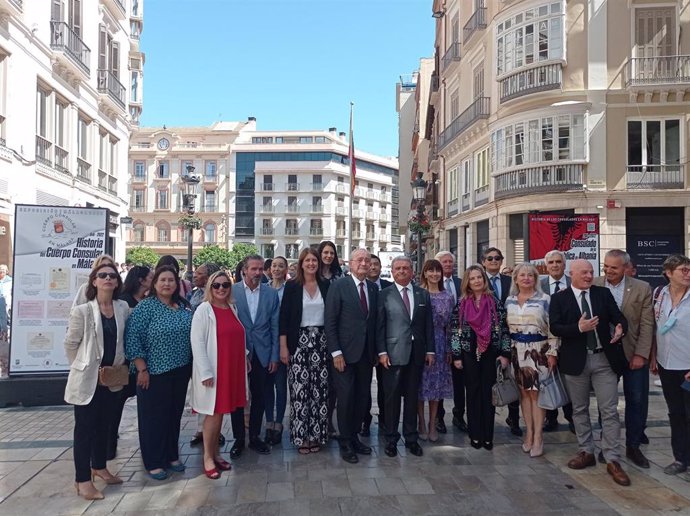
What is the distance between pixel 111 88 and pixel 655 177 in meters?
19.9

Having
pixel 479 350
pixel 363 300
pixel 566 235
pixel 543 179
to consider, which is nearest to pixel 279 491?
pixel 363 300

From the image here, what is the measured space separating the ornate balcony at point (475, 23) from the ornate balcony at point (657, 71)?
243 inches

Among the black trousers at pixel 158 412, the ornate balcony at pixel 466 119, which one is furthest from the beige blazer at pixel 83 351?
the ornate balcony at pixel 466 119

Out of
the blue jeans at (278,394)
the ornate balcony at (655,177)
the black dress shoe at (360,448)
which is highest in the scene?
the ornate balcony at (655,177)

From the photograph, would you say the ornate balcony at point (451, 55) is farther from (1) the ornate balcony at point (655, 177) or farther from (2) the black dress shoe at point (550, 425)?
(2) the black dress shoe at point (550, 425)

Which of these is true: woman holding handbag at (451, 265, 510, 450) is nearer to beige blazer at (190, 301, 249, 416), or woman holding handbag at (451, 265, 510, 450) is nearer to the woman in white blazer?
beige blazer at (190, 301, 249, 416)

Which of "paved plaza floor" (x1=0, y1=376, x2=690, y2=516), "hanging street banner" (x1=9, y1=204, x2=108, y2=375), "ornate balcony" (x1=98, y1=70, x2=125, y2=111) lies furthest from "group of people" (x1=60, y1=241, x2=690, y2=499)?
"ornate balcony" (x1=98, y1=70, x2=125, y2=111)

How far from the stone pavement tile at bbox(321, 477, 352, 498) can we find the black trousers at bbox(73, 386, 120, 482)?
1987 millimetres

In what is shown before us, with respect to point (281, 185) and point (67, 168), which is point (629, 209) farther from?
point (281, 185)

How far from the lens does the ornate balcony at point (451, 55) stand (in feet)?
82.1

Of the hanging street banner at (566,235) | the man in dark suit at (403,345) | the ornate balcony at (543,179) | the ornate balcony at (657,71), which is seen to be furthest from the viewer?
the ornate balcony at (543,179)

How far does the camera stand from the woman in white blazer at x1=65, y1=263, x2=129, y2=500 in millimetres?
4488

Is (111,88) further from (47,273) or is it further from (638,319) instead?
(638,319)

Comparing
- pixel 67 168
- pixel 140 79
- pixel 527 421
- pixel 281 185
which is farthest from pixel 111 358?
pixel 281 185
